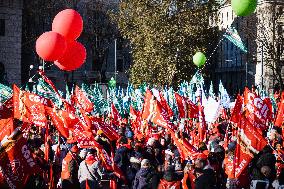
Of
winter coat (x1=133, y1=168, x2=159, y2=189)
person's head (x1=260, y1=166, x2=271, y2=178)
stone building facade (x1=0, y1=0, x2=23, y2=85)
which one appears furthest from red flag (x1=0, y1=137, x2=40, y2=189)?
stone building facade (x1=0, y1=0, x2=23, y2=85)

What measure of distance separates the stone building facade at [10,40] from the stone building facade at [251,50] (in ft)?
48.5

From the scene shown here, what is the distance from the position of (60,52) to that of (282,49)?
36143 mm

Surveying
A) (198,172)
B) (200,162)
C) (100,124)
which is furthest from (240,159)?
(100,124)

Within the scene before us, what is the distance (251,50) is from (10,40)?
20398 mm

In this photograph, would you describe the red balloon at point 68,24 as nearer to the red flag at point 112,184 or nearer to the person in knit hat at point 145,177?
the red flag at point 112,184

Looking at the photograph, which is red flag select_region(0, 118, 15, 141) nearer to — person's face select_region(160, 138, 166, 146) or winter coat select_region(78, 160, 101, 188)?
winter coat select_region(78, 160, 101, 188)

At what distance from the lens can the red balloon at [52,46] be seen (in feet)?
44.5

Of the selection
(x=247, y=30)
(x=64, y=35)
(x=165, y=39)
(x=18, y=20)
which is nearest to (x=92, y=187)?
(x=64, y=35)

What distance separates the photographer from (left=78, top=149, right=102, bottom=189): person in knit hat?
12.1 meters

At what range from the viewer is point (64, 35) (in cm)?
1413

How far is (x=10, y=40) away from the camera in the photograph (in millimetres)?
45750

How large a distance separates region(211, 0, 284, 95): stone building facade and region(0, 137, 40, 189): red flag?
30072 millimetres

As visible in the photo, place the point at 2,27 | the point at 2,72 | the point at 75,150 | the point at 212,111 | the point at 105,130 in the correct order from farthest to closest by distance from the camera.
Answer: the point at 2,27 → the point at 2,72 → the point at 212,111 → the point at 105,130 → the point at 75,150

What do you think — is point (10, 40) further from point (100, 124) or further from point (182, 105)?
point (100, 124)
